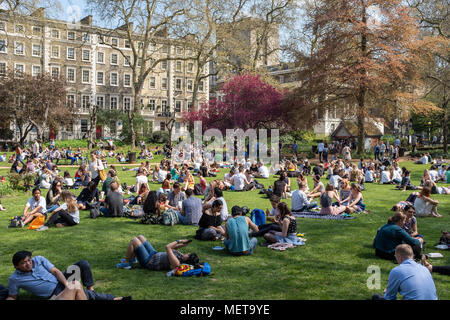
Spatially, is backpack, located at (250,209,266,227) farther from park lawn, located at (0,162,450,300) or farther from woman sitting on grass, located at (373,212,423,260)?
woman sitting on grass, located at (373,212,423,260)

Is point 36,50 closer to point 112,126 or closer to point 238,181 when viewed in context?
point 112,126

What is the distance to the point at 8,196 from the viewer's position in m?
16.2

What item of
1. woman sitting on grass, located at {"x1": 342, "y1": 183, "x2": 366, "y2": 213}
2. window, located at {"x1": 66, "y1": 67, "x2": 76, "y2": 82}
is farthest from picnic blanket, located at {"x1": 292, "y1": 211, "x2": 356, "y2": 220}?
window, located at {"x1": 66, "y1": 67, "x2": 76, "y2": 82}

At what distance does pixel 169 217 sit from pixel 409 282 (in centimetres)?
686

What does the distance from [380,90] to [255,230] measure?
88.2 ft

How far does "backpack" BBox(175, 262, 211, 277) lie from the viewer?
691cm

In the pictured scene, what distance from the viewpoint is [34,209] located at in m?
10.6

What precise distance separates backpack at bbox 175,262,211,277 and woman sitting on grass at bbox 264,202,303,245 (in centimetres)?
222

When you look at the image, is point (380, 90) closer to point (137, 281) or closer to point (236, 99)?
point (236, 99)

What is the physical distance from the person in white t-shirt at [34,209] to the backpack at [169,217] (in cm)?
293

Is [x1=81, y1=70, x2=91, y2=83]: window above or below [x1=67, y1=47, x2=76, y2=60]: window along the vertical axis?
below

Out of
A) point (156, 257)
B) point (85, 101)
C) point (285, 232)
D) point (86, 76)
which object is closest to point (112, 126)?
point (85, 101)

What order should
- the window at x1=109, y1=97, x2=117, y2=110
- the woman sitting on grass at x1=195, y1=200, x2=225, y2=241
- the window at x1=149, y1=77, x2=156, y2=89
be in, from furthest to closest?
the window at x1=149, y1=77, x2=156, y2=89, the window at x1=109, y1=97, x2=117, y2=110, the woman sitting on grass at x1=195, y1=200, x2=225, y2=241

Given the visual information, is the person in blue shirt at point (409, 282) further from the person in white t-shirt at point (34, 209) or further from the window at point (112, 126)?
the window at point (112, 126)
